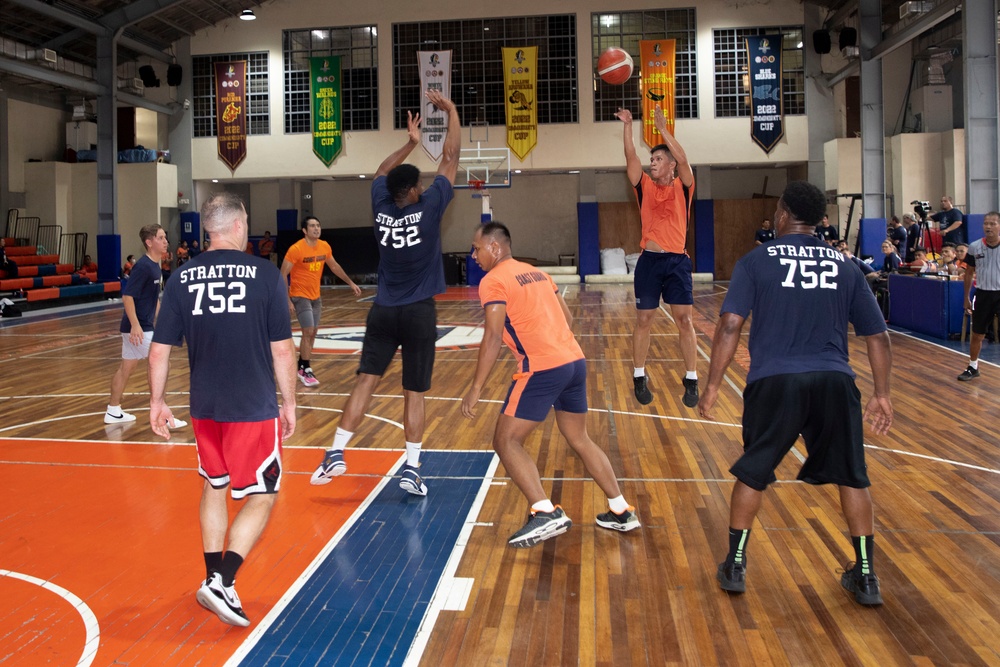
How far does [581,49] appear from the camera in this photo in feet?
90.8

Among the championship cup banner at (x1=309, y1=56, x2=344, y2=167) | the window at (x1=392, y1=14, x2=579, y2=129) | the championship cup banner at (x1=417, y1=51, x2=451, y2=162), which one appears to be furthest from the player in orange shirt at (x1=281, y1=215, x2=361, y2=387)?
the championship cup banner at (x1=309, y1=56, x2=344, y2=167)

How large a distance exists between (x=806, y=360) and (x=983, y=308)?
6.71 metres

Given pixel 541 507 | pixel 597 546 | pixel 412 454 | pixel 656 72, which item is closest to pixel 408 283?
pixel 412 454

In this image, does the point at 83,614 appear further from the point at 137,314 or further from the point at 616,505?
the point at 137,314

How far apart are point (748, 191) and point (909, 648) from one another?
28.8 metres

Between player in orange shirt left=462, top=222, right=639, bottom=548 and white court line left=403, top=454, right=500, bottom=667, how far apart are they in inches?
12.0

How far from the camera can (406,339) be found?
543cm

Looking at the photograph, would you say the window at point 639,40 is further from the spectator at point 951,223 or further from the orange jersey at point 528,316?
the orange jersey at point 528,316

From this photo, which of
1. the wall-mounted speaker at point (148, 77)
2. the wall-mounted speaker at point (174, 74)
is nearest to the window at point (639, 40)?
the wall-mounted speaker at point (174, 74)

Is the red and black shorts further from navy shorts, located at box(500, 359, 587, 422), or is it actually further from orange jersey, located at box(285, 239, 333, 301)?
orange jersey, located at box(285, 239, 333, 301)

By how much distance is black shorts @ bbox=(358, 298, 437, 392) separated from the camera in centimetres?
539

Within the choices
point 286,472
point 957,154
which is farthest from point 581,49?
point 286,472

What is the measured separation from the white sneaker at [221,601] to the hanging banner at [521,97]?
2524 centimetres

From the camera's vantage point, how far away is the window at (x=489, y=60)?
27.9m
